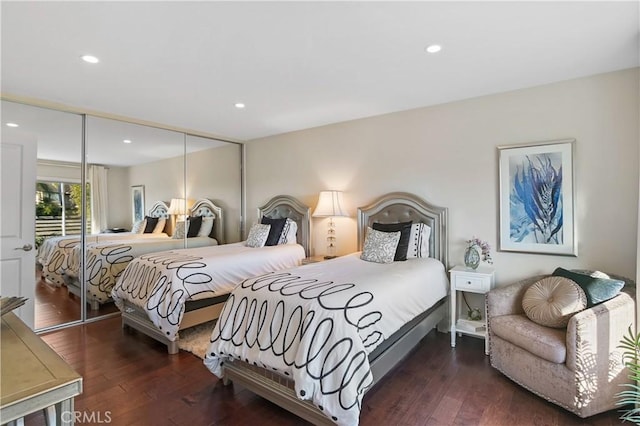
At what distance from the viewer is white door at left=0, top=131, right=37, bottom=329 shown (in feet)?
10.1

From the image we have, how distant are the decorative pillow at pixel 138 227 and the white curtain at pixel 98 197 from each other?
341 millimetres

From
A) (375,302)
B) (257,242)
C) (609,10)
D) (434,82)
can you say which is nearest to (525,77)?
(434,82)

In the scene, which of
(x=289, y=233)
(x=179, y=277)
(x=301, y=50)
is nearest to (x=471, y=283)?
(x=289, y=233)

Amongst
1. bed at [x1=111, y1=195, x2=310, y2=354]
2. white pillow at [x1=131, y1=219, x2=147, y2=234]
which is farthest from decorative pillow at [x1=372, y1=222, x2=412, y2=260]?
white pillow at [x1=131, y1=219, x2=147, y2=234]

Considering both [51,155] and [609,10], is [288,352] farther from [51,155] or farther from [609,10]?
[51,155]

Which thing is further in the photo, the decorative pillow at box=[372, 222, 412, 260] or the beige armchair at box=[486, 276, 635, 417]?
the decorative pillow at box=[372, 222, 412, 260]

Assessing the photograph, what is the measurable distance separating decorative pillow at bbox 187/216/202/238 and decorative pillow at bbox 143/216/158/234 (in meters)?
0.49

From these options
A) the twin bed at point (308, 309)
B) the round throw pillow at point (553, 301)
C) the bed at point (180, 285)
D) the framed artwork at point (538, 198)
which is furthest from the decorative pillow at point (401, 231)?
the bed at point (180, 285)

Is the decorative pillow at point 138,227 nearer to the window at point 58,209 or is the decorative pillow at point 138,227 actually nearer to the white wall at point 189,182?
the white wall at point 189,182

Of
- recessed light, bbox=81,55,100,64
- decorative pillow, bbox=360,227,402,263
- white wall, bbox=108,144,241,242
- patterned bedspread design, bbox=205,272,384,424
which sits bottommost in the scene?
patterned bedspread design, bbox=205,272,384,424

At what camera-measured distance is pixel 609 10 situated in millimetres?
1862

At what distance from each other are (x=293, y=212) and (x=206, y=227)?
1.45 m

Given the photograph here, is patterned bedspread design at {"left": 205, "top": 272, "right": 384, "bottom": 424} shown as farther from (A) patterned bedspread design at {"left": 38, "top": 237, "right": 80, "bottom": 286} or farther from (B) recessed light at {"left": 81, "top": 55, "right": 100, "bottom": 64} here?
(A) patterned bedspread design at {"left": 38, "top": 237, "right": 80, "bottom": 286}

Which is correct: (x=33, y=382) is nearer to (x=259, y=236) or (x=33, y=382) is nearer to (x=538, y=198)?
(x=259, y=236)
